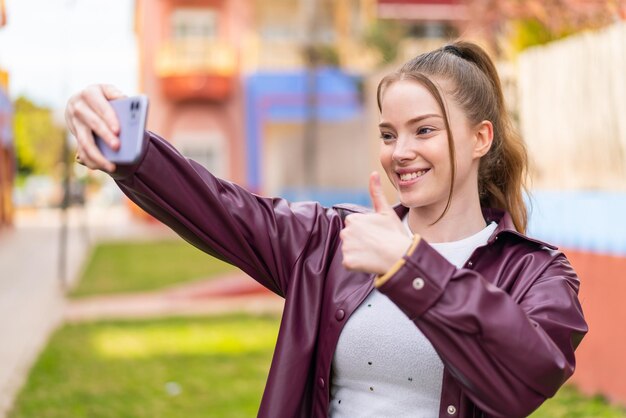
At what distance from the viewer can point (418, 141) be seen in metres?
2.04

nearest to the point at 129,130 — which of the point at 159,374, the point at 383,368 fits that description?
the point at 383,368

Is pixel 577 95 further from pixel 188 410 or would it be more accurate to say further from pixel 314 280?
pixel 314 280

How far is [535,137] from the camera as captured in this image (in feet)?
24.8

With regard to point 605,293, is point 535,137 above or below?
above

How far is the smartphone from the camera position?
1.83 metres

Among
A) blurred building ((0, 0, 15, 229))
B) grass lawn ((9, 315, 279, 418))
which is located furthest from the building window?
grass lawn ((9, 315, 279, 418))

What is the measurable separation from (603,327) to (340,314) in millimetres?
4367

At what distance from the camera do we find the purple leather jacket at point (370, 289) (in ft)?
5.59

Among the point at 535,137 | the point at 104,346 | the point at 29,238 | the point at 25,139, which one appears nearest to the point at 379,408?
the point at 535,137

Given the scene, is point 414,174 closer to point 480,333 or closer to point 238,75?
point 480,333

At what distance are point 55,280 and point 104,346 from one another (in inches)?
255

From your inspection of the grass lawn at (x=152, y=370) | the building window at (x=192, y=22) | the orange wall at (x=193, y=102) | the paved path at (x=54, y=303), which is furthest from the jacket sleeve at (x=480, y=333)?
the building window at (x=192, y=22)

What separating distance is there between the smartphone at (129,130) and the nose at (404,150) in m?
0.53

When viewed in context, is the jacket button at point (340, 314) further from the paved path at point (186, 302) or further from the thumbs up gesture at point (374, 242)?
the paved path at point (186, 302)
